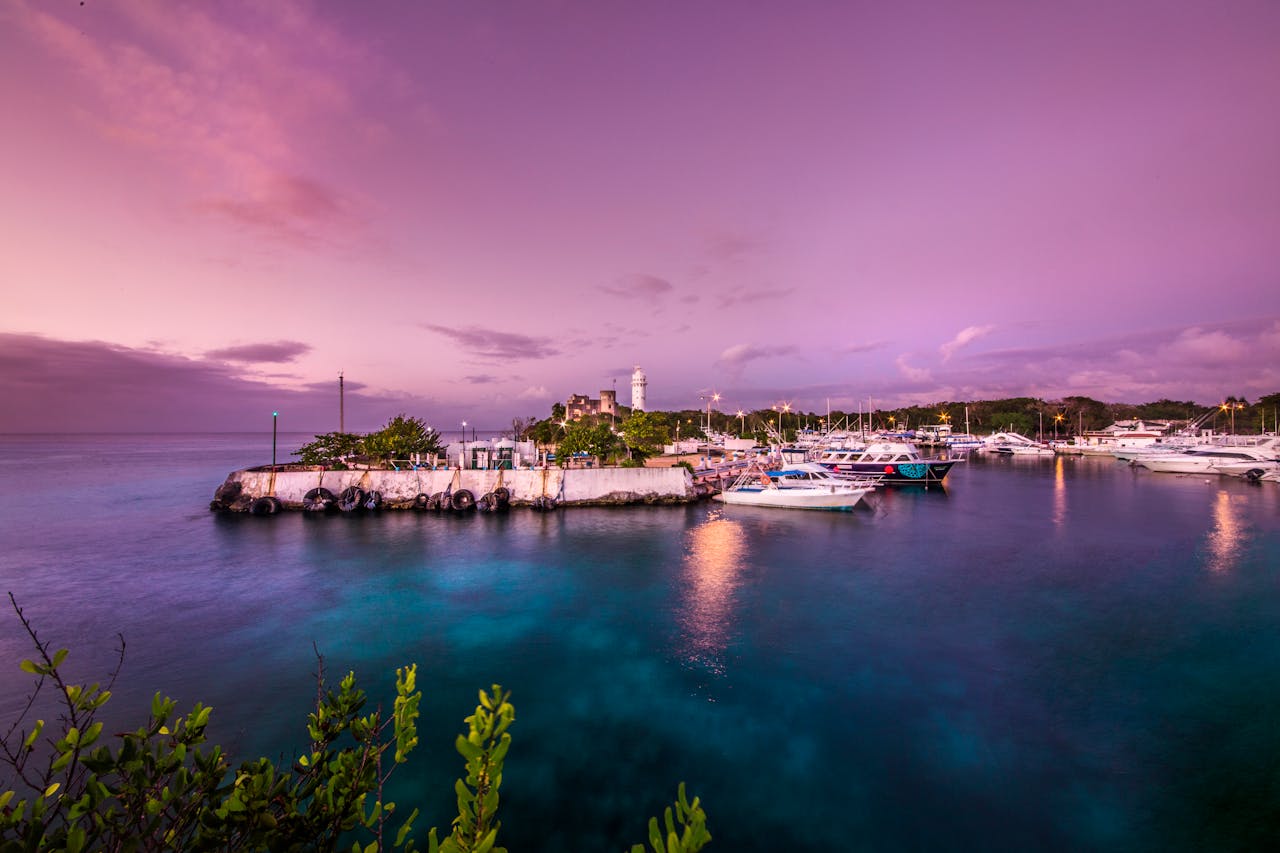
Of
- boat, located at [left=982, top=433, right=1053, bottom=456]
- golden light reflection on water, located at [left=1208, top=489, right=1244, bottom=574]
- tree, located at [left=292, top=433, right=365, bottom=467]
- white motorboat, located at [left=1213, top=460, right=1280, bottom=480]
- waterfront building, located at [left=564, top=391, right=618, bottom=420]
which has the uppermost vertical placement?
waterfront building, located at [left=564, top=391, right=618, bottom=420]

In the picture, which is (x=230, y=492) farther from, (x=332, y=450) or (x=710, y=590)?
(x=710, y=590)

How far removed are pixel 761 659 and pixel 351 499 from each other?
1663 inches

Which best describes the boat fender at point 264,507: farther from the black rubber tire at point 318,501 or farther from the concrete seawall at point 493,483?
the black rubber tire at point 318,501

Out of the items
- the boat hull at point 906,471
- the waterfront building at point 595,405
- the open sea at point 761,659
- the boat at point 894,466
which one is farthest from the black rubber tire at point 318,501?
the waterfront building at point 595,405

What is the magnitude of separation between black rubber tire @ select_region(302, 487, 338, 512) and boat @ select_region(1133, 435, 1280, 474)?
109 m

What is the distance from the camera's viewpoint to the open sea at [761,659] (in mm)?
12359

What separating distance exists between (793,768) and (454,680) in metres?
11.6

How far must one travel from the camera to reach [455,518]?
45.5 meters

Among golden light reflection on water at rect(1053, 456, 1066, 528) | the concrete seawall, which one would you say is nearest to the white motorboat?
golden light reflection on water at rect(1053, 456, 1066, 528)

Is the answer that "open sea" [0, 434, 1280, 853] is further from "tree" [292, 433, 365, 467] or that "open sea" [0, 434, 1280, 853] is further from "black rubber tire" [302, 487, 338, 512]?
"tree" [292, 433, 365, 467]

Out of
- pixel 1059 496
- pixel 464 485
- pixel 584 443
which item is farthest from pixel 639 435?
pixel 1059 496

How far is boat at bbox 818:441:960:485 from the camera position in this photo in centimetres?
6425

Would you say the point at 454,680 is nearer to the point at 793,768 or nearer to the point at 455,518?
the point at 793,768

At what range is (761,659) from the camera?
19422mm
